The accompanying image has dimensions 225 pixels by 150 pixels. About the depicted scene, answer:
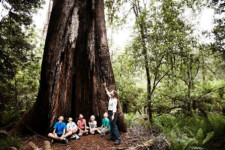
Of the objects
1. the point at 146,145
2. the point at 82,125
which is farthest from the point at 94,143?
the point at 146,145

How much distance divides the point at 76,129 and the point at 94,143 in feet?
2.58

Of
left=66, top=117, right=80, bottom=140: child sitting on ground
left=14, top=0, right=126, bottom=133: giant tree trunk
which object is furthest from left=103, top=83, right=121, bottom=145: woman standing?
left=66, top=117, right=80, bottom=140: child sitting on ground

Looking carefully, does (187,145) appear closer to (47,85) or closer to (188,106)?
(188,106)

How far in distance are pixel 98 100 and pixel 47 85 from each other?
5.82 ft

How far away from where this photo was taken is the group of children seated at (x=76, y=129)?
16.1ft

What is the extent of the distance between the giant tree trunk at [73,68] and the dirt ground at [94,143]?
0.45 metres

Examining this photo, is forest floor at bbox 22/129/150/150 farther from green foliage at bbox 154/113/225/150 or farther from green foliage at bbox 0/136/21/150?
green foliage at bbox 154/113/225/150

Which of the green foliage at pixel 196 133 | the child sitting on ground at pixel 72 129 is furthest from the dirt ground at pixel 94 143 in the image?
the green foliage at pixel 196 133

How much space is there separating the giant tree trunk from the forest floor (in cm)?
44

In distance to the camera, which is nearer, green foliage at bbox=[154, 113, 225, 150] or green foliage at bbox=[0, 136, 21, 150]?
green foliage at bbox=[154, 113, 225, 150]

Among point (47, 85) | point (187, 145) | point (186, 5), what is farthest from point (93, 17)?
point (187, 145)

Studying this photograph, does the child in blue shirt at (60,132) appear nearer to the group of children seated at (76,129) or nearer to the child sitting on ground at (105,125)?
the group of children seated at (76,129)

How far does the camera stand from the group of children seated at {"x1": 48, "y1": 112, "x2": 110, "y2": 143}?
4.90 metres

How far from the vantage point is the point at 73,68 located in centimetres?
590
